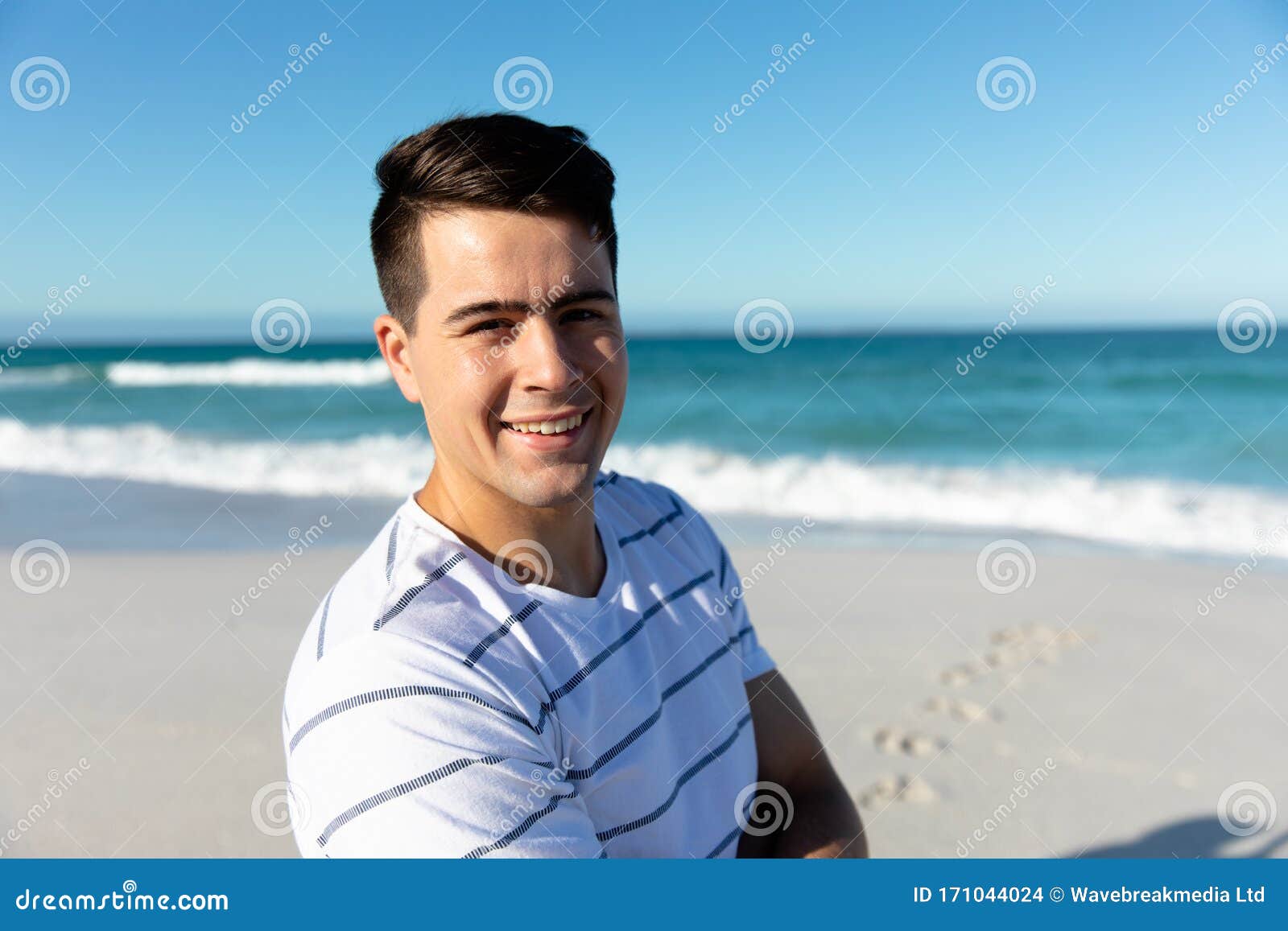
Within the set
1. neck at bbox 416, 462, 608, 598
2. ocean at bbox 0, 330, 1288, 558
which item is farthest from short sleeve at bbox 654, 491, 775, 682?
ocean at bbox 0, 330, 1288, 558

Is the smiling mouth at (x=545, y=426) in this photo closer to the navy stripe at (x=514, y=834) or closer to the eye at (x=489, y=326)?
the eye at (x=489, y=326)

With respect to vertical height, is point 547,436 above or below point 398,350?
below

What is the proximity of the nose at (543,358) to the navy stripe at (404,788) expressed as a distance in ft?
2.56

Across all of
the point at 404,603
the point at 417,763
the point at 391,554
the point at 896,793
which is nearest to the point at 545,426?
the point at 391,554

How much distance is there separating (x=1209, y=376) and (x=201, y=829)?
2382 centimetres

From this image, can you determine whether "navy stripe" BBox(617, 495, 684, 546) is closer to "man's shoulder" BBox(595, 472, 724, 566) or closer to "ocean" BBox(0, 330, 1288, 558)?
"man's shoulder" BBox(595, 472, 724, 566)

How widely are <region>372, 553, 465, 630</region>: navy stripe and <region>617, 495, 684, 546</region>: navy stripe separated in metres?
0.48

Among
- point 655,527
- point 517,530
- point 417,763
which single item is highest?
point 655,527

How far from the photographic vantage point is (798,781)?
2211 millimetres

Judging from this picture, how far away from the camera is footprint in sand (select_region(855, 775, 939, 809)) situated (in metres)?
4.30

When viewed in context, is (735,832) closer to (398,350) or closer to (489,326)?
(489,326)

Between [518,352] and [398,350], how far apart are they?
15.6 inches

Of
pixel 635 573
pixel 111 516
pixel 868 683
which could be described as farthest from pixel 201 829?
pixel 111 516

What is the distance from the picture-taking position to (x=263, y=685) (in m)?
5.48
